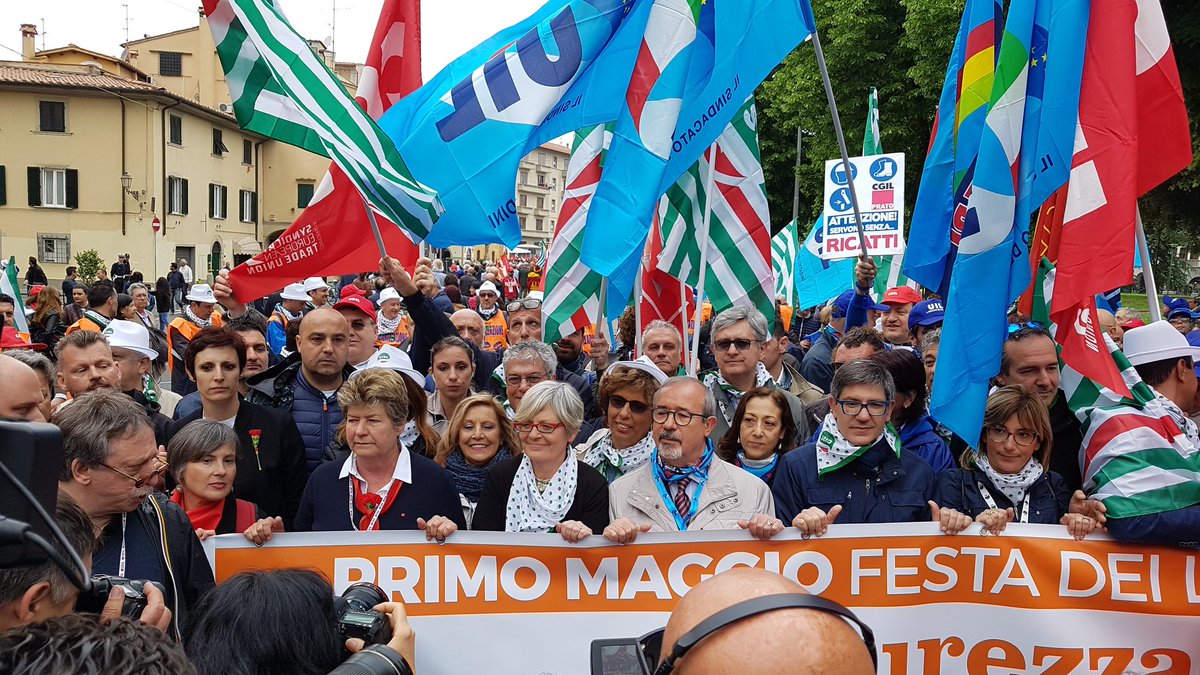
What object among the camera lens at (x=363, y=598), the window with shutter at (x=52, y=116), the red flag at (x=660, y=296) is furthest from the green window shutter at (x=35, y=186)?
the camera lens at (x=363, y=598)

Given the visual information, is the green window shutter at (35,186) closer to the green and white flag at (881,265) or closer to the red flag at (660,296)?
the green and white flag at (881,265)

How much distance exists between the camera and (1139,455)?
4.00 meters

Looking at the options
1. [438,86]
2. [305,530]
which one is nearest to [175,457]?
[305,530]

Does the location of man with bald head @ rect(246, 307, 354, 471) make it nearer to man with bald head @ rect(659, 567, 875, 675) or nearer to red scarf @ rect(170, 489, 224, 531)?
red scarf @ rect(170, 489, 224, 531)

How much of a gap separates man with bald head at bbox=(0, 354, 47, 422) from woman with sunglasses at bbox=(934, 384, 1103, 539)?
11.3 feet

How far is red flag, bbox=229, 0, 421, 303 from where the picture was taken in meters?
6.18

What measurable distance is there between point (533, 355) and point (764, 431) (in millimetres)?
1644

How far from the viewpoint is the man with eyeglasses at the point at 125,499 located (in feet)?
10.8

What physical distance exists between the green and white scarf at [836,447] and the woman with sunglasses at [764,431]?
2.25 feet

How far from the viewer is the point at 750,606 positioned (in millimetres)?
1429

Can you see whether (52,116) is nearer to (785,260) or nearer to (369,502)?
(785,260)

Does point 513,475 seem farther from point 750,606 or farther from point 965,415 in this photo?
point 750,606

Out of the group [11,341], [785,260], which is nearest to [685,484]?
[11,341]

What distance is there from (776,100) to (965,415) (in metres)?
27.9
